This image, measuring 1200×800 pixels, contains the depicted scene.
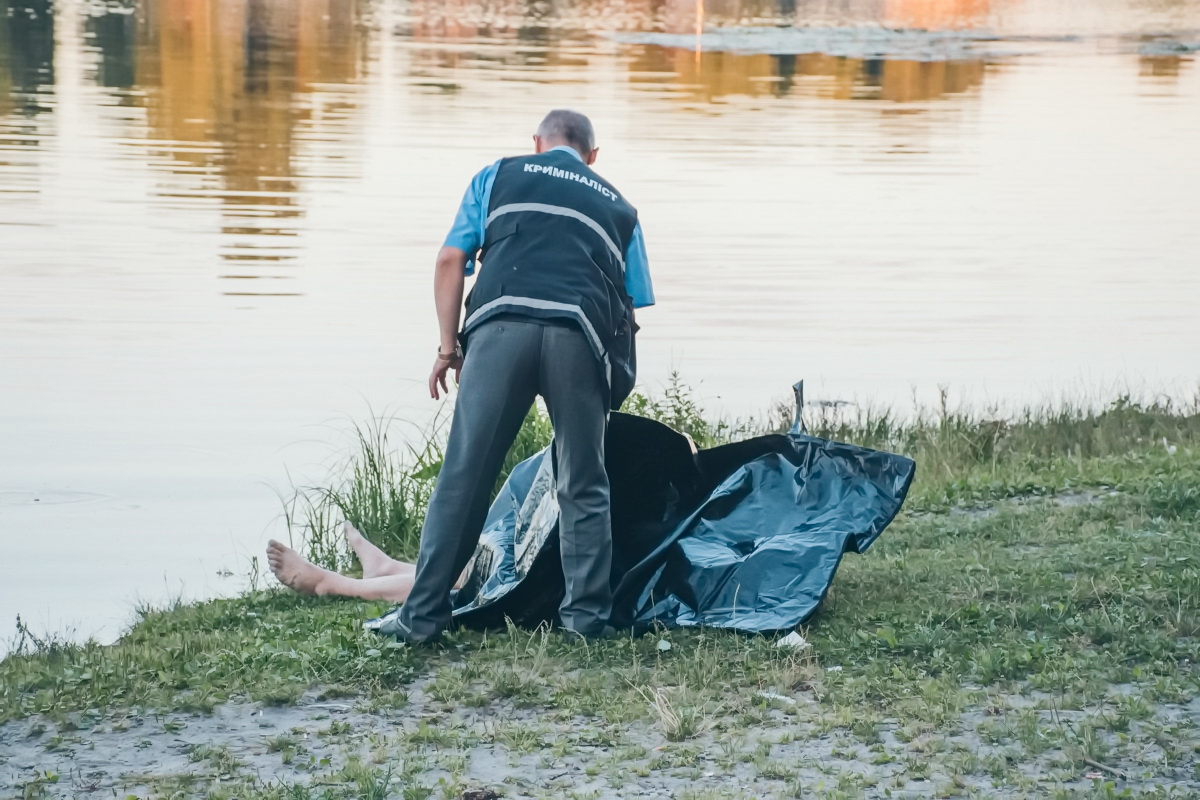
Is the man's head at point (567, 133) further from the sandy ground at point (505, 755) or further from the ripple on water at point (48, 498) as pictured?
the ripple on water at point (48, 498)

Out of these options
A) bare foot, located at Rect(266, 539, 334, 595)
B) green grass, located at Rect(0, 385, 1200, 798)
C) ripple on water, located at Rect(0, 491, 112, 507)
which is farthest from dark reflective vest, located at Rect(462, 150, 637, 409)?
ripple on water, located at Rect(0, 491, 112, 507)

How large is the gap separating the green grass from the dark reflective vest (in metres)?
1.22

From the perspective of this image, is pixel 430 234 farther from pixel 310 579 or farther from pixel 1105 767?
pixel 1105 767

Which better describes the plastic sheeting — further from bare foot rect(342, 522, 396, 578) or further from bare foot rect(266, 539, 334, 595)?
bare foot rect(266, 539, 334, 595)

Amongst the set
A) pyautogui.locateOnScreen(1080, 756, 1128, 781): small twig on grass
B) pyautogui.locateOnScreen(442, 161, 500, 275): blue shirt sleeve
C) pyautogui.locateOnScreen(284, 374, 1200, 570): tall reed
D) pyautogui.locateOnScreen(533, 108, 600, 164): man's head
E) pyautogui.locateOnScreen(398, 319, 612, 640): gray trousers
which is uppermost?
pyautogui.locateOnScreen(533, 108, 600, 164): man's head

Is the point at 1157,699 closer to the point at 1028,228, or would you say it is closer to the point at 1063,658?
the point at 1063,658

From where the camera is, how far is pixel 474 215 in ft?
20.0

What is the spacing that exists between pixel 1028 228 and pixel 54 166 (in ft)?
51.5

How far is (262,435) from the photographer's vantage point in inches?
474

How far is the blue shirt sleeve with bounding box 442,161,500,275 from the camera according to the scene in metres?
6.08

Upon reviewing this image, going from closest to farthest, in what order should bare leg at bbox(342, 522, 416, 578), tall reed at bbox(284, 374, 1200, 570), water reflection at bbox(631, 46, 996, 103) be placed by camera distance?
bare leg at bbox(342, 522, 416, 578)
tall reed at bbox(284, 374, 1200, 570)
water reflection at bbox(631, 46, 996, 103)

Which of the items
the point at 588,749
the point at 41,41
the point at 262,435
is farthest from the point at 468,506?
the point at 41,41

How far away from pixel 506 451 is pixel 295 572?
179 cm

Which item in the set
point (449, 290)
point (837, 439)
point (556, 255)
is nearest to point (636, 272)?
point (556, 255)
